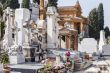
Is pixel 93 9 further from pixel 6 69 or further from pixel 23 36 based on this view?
pixel 6 69

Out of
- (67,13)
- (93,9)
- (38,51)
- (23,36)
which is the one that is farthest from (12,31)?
(93,9)

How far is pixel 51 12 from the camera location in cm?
2611

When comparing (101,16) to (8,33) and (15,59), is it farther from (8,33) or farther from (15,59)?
(15,59)

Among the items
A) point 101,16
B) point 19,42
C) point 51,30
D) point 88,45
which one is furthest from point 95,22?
point 19,42

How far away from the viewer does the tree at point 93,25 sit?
52897mm

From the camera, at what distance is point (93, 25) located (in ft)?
176

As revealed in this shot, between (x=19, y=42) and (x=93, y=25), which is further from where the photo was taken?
(x=93, y=25)

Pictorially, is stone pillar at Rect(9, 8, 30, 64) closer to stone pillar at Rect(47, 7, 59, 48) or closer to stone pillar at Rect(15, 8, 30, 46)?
stone pillar at Rect(15, 8, 30, 46)

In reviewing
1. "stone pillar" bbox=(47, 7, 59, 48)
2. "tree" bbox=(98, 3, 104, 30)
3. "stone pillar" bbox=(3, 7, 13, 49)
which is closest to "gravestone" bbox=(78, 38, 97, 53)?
"stone pillar" bbox=(47, 7, 59, 48)

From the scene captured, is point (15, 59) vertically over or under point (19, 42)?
under

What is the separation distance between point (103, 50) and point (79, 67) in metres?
16.4

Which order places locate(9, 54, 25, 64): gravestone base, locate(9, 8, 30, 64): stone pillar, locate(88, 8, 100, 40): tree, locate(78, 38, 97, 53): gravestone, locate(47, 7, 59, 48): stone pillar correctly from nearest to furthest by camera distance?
locate(9, 54, 25, 64): gravestone base, locate(9, 8, 30, 64): stone pillar, locate(47, 7, 59, 48): stone pillar, locate(78, 38, 97, 53): gravestone, locate(88, 8, 100, 40): tree

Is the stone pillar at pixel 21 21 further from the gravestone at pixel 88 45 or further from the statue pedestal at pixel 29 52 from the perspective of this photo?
the gravestone at pixel 88 45

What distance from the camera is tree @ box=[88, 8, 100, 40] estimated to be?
174 feet
